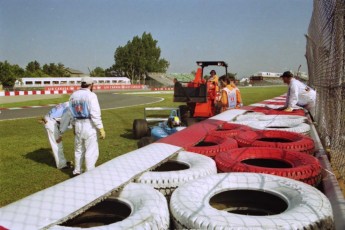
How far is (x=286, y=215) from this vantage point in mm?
1652

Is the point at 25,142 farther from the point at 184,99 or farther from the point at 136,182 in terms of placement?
the point at 136,182

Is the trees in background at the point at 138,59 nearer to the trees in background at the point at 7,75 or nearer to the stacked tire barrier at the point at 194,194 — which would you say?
the trees in background at the point at 7,75

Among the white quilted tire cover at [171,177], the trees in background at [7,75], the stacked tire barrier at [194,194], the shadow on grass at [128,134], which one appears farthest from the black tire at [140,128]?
the trees in background at [7,75]

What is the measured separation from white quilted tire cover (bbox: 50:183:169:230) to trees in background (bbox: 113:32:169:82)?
83242 mm

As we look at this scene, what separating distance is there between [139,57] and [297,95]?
263 ft

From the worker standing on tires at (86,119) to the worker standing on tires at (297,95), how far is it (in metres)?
3.64

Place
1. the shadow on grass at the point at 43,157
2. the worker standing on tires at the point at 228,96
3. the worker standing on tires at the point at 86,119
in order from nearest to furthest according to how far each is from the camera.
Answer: the worker standing on tires at the point at 86,119, the shadow on grass at the point at 43,157, the worker standing on tires at the point at 228,96

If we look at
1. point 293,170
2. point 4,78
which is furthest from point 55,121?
point 4,78

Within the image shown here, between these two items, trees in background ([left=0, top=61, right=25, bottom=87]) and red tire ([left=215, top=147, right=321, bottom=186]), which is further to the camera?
trees in background ([left=0, top=61, right=25, bottom=87])

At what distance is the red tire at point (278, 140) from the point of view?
321cm

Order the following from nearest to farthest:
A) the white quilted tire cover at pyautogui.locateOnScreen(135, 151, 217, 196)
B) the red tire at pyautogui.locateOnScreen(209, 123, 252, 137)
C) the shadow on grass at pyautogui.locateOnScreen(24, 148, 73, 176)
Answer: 1. the white quilted tire cover at pyautogui.locateOnScreen(135, 151, 217, 196)
2. the red tire at pyautogui.locateOnScreen(209, 123, 252, 137)
3. the shadow on grass at pyautogui.locateOnScreen(24, 148, 73, 176)

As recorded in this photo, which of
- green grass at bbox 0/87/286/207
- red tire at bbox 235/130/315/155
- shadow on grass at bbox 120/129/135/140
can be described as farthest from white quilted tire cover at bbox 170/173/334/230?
shadow on grass at bbox 120/129/135/140

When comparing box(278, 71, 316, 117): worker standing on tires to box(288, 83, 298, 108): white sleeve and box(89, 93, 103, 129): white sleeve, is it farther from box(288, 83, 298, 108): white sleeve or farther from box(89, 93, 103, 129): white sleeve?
box(89, 93, 103, 129): white sleeve

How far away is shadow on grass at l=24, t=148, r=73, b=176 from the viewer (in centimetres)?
541
